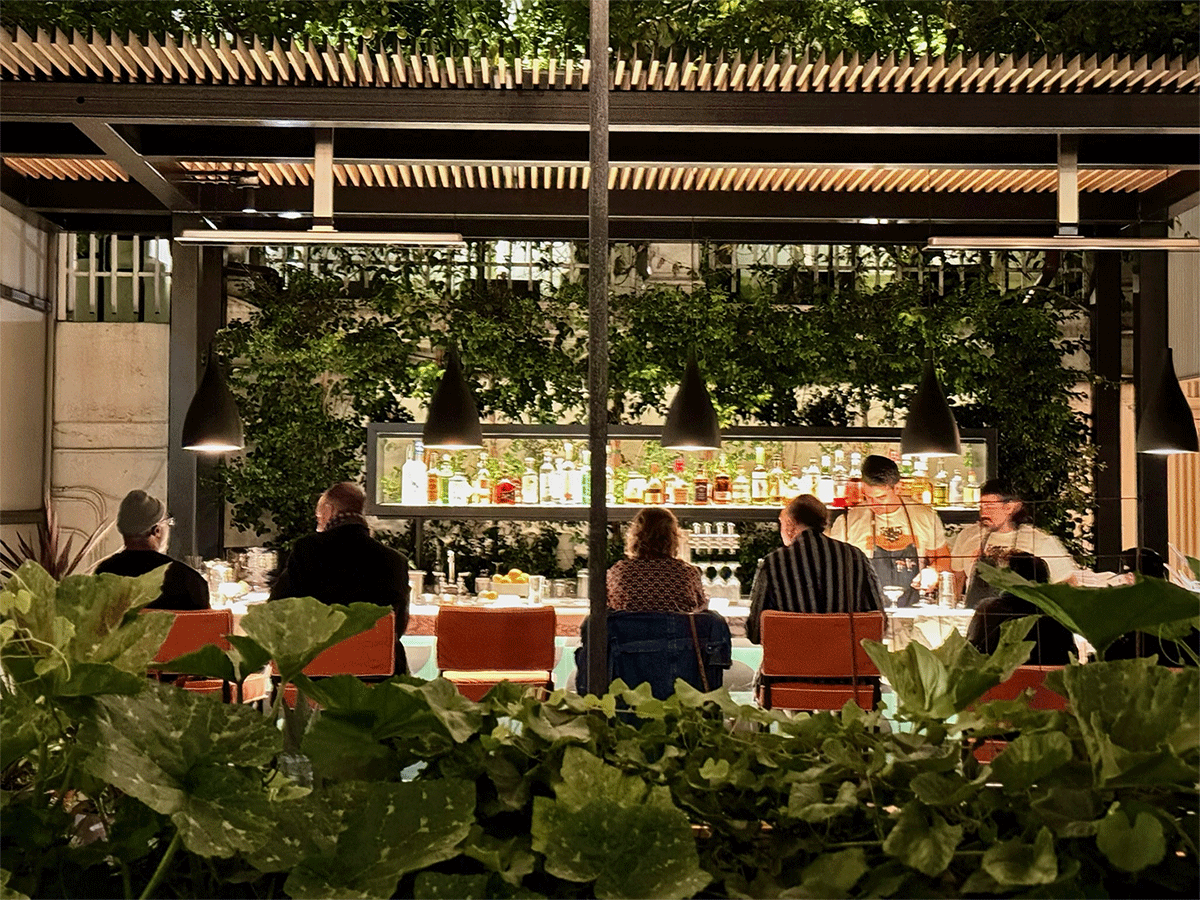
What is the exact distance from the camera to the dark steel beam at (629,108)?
15.4 feet

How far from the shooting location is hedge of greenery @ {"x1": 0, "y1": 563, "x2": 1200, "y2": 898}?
1.08m

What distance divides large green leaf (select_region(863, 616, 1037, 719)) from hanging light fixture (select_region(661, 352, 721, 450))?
5490mm

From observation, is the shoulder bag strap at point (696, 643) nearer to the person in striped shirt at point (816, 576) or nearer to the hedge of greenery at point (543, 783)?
the person in striped shirt at point (816, 576)

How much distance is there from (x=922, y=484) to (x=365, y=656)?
4.74 m

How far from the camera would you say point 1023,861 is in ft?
3.52

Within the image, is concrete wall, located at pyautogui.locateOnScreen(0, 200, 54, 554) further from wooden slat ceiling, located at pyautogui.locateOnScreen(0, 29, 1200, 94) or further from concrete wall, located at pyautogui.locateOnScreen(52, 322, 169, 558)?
wooden slat ceiling, located at pyautogui.locateOnScreen(0, 29, 1200, 94)

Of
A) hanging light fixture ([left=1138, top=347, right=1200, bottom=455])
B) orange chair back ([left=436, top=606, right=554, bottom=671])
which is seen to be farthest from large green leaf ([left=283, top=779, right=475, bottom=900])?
hanging light fixture ([left=1138, top=347, right=1200, bottom=455])

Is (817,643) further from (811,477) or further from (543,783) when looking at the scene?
(811,477)

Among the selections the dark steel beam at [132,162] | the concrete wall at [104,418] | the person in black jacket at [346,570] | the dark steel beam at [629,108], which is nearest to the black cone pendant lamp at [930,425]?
the dark steel beam at [629,108]

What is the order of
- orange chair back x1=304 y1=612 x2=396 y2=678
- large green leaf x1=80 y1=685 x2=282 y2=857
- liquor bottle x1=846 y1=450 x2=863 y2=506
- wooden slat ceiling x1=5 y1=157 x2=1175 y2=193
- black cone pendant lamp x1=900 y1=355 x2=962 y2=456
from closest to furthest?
large green leaf x1=80 y1=685 x2=282 y2=857
orange chair back x1=304 y1=612 x2=396 y2=678
wooden slat ceiling x1=5 y1=157 x2=1175 y2=193
black cone pendant lamp x1=900 y1=355 x2=962 y2=456
liquor bottle x1=846 y1=450 x2=863 y2=506

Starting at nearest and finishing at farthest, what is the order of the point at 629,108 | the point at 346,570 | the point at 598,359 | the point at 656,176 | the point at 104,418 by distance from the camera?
the point at 598,359
the point at 629,108
the point at 346,570
the point at 656,176
the point at 104,418

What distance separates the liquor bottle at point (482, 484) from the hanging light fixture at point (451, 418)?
1295 millimetres

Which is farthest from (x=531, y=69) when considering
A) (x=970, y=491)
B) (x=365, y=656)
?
(x=970, y=491)

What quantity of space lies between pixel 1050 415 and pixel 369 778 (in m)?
8.37
